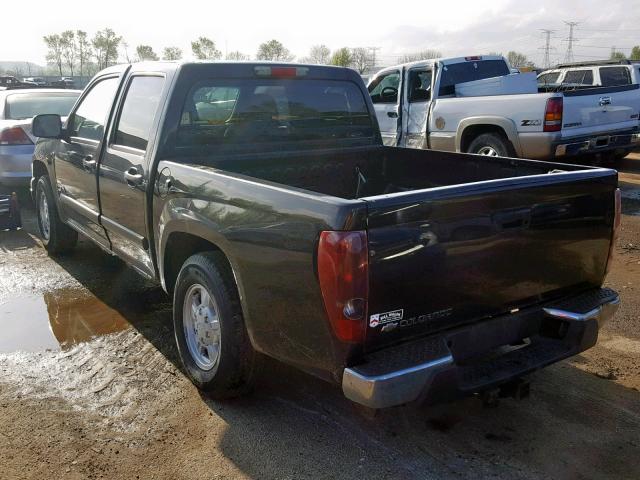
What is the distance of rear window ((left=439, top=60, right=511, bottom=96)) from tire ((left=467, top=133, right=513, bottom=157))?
1299mm

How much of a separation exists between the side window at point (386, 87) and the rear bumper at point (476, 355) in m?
8.35

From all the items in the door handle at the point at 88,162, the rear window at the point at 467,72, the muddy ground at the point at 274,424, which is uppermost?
the rear window at the point at 467,72

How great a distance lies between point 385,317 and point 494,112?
24.0 feet

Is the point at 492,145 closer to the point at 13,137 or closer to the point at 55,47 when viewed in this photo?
the point at 13,137

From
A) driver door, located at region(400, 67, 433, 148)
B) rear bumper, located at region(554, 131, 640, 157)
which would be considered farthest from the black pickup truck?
driver door, located at region(400, 67, 433, 148)

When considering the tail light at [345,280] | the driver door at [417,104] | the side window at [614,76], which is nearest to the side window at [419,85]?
the driver door at [417,104]

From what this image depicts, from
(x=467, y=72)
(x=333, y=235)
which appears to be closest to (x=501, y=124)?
(x=467, y=72)

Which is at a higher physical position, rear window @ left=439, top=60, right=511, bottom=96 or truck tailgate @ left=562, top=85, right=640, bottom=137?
rear window @ left=439, top=60, right=511, bottom=96

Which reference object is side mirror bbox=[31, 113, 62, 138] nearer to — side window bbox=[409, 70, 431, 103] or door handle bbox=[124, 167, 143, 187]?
door handle bbox=[124, 167, 143, 187]

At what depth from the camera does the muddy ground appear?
298 cm

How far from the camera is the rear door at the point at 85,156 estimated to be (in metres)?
4.86

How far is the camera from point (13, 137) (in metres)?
8.42

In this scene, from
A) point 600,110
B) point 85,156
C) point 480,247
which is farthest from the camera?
point 600,110

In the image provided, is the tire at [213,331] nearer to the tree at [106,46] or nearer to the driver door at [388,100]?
the driver door at [388,100]
